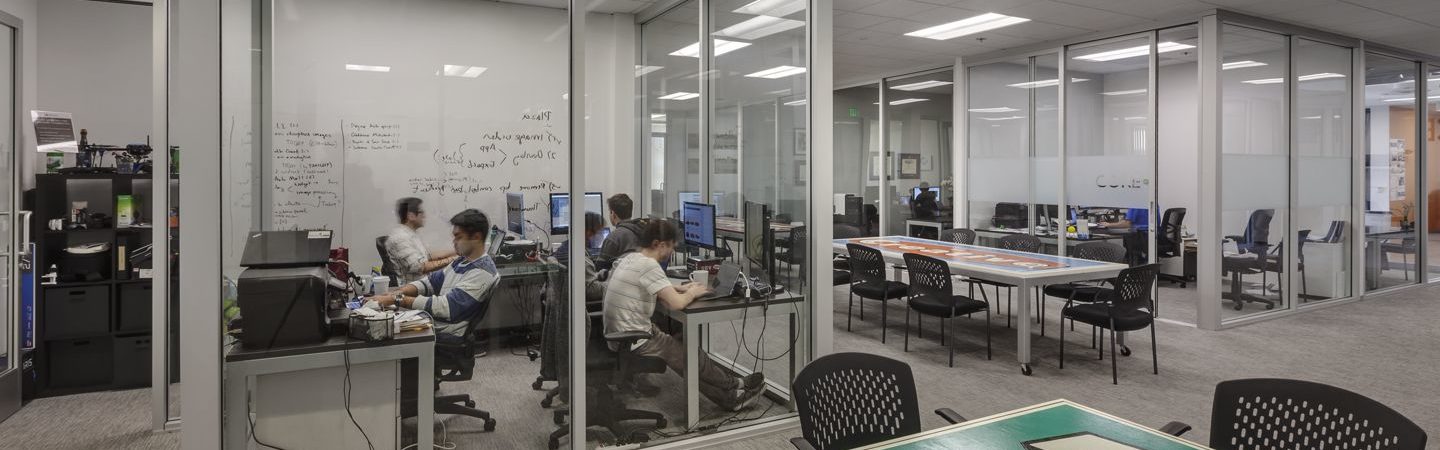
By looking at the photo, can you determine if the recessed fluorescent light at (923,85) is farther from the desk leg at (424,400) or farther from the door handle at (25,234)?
the door handle at (25,234)

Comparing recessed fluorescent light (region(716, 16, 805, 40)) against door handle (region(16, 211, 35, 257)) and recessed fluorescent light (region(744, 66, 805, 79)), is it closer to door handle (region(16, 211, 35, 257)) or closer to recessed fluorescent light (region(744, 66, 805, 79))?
recessed fluorescent light (region(744, 66, 805, 79))

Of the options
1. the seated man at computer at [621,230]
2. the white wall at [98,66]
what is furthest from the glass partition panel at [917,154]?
the white wall at [98,66]

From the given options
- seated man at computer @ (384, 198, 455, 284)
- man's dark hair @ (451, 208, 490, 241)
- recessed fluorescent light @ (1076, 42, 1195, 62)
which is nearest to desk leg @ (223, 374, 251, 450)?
seated man at computer @ (384, 198, 455, 284)

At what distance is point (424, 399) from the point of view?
3162 millimetres

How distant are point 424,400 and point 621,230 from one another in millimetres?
1201

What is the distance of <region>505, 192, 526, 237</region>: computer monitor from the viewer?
10.8ft

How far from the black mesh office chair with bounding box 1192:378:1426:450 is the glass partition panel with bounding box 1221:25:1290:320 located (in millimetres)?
5234

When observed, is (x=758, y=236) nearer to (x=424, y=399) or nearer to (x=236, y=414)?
(x=424, y=399)

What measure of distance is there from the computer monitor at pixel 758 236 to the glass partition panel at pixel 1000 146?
5119 mm

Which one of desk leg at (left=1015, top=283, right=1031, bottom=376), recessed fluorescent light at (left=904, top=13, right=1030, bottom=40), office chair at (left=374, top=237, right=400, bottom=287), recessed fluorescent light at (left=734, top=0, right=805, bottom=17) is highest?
recessed fluorescent light at (left=904, top=13, right=1030, bottom=40)

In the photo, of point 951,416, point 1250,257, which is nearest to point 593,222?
point 951,416

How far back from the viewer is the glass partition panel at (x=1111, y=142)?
744 centimetres

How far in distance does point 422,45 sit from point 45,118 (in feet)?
10.6

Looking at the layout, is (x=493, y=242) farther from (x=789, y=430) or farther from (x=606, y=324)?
(x=789, y=430)
